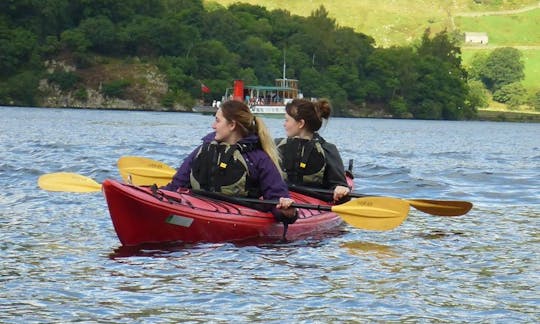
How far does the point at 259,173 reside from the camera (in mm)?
13016

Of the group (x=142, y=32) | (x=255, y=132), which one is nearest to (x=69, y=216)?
(x=255, y=132)

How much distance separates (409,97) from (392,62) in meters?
6.65

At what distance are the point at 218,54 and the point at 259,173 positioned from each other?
407 ft

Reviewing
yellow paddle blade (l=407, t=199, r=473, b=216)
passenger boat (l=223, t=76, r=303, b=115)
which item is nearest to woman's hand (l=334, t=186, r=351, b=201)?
yellow paddle blade (l=407, t=199, r=473, b=216)

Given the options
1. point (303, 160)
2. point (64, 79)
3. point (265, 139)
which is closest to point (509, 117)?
point (64, 79)

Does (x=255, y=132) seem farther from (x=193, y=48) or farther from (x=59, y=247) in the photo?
(x=193, y=48)

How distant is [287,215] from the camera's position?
42.7ft

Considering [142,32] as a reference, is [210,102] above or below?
below

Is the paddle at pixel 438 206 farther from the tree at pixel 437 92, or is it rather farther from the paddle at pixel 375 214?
the tree at pixel 437 92

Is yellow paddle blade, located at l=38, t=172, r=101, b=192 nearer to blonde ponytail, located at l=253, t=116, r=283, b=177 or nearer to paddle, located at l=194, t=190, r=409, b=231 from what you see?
blonde ponytail, located at l=253, t=116, r=283, b=177

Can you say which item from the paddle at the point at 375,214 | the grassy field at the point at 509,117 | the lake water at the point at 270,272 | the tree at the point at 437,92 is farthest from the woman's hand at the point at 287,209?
the grassy field at the point at 509,117

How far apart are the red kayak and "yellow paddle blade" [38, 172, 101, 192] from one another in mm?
1938

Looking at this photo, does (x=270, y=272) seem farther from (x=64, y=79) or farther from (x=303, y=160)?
(x=64, y=79)

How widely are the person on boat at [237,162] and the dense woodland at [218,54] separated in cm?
10238
